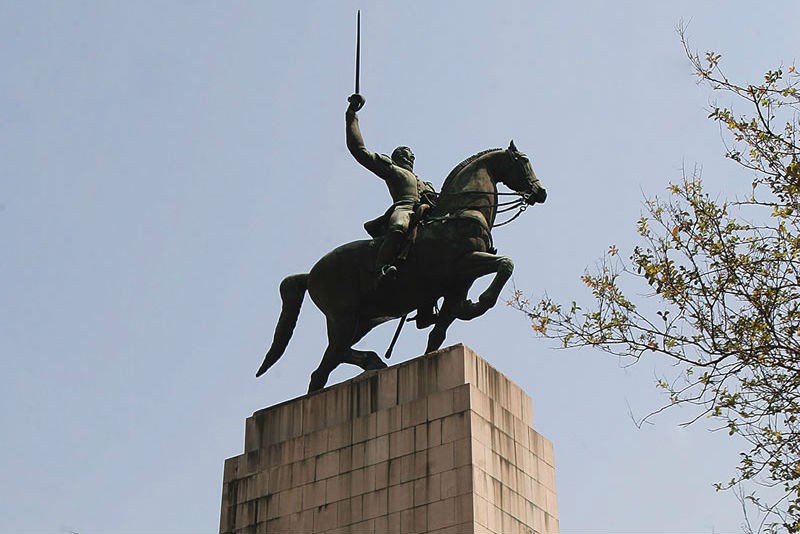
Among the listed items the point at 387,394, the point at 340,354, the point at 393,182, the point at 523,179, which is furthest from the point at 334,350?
the point at 523,179

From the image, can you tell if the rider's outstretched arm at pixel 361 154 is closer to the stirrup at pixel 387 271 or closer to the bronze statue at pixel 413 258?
the bronze statue at pixel 413 258

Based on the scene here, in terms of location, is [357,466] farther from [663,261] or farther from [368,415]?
[663,261]

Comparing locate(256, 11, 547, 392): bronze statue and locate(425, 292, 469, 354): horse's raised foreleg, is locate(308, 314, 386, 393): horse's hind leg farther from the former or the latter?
locate(425, 292, 469, 354): horse's raised foreleg

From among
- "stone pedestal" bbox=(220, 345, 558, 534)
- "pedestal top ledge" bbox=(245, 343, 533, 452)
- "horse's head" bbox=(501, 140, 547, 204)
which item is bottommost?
"stone pedestal" bbox=(220, 345, 558, 534)

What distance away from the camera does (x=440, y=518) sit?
15.6m

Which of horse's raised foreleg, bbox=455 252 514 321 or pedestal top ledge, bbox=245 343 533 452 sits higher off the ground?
horse's raised foreleg, bbox=455 252 514 321

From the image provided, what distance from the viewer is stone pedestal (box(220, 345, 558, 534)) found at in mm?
15820

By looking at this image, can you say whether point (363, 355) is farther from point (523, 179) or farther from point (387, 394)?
point (523, 179)

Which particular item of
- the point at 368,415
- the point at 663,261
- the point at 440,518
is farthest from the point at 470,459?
the point at 663,261

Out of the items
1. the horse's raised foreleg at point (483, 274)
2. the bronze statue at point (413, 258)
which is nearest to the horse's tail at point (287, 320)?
the bronze statue at point (413, 258)

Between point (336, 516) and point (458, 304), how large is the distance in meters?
3.25

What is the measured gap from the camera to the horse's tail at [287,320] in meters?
19.1

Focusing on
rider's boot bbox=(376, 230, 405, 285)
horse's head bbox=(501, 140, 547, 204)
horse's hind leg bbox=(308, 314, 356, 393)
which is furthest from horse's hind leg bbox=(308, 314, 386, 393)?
horse's head bbox=(501, 140, 547, 204)

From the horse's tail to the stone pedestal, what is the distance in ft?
3.63
